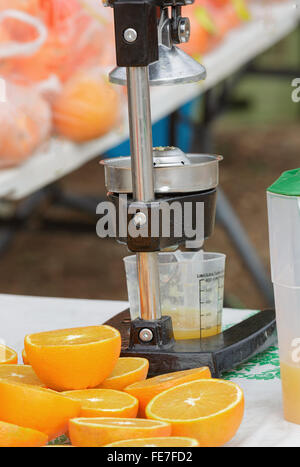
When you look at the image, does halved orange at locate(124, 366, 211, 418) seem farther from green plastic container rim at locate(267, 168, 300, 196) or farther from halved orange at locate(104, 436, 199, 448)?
green plastic container rim at locate(267, 168, 300, 196)

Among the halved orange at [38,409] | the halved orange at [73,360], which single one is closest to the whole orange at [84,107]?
the halved orange at [73,360]

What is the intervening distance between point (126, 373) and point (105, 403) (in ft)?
0.40

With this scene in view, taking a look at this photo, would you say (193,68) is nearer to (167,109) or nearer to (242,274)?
(167,109)

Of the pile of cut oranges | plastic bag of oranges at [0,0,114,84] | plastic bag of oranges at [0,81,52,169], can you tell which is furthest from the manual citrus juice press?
plastic bag of oranges at [0,0,114,84]

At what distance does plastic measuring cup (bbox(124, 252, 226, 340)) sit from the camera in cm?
118

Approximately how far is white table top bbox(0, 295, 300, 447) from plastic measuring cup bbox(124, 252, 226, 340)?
9 cm

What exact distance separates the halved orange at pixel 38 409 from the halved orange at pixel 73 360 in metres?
0.07

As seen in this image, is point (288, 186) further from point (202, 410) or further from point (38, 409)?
point (38, 409)

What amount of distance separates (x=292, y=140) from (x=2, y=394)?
5.48 meters

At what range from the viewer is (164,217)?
108 cm

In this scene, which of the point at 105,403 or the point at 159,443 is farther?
the point at 105,403

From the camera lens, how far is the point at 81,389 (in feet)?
3.21

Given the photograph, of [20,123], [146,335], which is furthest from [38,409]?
[20,123]
